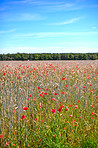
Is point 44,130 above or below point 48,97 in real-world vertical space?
below

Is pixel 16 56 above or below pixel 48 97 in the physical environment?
above

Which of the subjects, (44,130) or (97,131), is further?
(97,131)

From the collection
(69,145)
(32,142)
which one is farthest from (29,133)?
(69,145)

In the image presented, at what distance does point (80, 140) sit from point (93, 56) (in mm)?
32552

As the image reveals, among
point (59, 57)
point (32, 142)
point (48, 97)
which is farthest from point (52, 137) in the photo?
point (59, 57)

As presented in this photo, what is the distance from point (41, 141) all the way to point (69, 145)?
1.47 ft

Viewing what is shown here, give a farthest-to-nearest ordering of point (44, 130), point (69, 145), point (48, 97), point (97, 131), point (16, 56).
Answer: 1. point (16, 56)
2. point (48, 97)
3. point (97, 131)
4. point (44, 130)
5. point (69, 145)

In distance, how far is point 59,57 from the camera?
33688mm

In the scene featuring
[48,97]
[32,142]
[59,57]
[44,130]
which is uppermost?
[59,57]

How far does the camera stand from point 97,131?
2783 millimetres

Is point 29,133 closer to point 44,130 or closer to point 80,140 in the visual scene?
point 44,130

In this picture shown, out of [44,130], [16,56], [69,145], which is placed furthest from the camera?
[16,56]

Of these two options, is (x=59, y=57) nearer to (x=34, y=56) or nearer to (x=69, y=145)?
(x=34, y=56)

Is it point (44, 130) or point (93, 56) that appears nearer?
point (44, 130)
